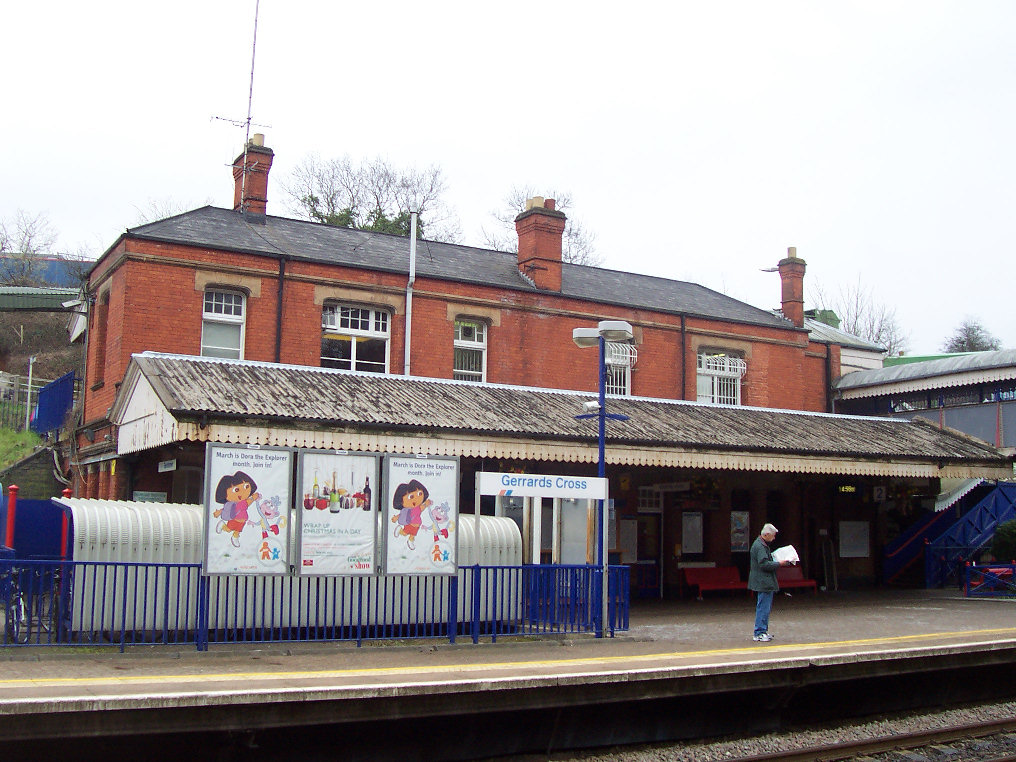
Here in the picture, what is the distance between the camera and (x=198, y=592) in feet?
34.9

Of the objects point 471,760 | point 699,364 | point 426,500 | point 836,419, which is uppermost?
point 699,364

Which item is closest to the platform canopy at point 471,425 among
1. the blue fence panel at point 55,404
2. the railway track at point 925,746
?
the railway track at point 925,746

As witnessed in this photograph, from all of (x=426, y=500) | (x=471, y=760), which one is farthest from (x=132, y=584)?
(x=471, y=760)

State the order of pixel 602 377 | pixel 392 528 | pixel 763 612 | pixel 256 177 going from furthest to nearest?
pixel 256 177
pixel 602 377
pixel 763 612
pixel 392 528

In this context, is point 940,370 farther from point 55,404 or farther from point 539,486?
point 55,404

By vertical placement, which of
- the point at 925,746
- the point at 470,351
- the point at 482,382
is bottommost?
the point at 925,746

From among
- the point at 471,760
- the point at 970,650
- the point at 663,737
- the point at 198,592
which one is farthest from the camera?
the point at 970,650

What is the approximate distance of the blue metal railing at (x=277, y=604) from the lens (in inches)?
410

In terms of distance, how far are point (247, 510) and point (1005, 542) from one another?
19.8 metres

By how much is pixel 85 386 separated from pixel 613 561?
11861mm

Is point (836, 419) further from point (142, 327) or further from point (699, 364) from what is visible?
point (142, 327)

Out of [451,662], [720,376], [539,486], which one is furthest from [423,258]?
[451,662]

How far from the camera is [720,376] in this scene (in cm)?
2573

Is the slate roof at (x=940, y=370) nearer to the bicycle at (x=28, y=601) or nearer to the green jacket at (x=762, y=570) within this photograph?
the green jacket at (x=762, y=570)
